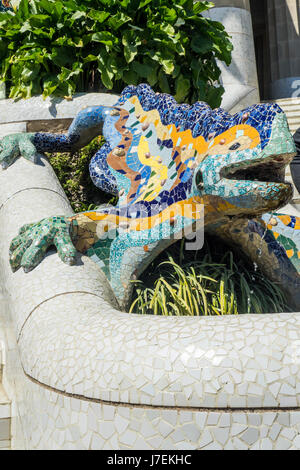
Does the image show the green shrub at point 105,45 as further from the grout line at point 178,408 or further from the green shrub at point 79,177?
the grout line at point 178,408

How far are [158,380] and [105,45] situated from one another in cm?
369

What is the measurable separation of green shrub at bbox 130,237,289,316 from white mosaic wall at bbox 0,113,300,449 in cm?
74

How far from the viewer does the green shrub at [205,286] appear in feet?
11.0

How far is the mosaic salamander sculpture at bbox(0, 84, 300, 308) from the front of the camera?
2943mm

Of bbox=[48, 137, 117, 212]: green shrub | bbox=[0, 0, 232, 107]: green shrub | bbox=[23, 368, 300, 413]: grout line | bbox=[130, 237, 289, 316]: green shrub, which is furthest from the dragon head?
bbox=[23, 368, 300, 413]: grout line

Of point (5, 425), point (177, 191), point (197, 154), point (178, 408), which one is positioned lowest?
point (5, 425)

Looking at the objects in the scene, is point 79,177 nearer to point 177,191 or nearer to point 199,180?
point 177,191

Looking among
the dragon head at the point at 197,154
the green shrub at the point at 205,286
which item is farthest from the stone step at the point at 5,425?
the dragon head at the point at 197,154

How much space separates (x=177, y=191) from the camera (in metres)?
3.36

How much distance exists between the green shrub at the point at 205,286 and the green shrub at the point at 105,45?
2017mm

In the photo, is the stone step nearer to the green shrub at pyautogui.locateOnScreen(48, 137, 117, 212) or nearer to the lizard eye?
the lizard eye

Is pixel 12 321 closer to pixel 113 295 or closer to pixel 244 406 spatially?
pixel 113 295

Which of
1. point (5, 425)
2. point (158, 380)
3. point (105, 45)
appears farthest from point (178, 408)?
point (105, 45)
